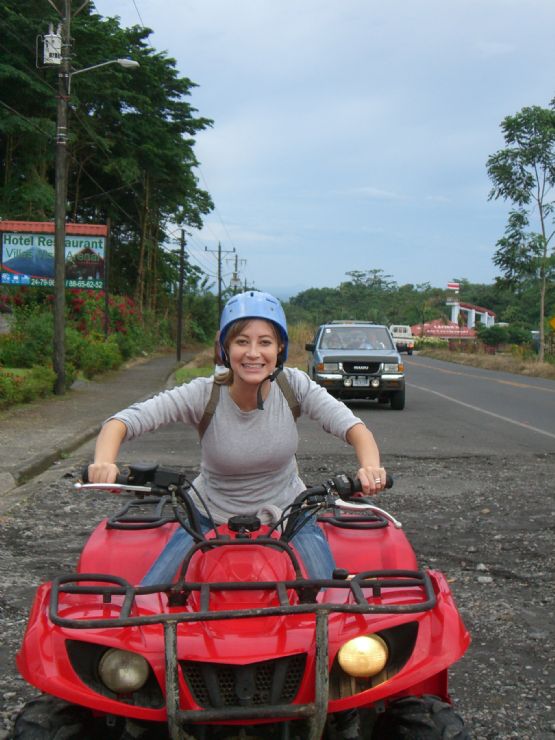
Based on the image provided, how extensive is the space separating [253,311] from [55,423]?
1182 cm

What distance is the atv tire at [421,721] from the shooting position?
2.44 metres

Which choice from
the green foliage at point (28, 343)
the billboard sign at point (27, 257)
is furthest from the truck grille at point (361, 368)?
the billboard sign at point (27, 257)

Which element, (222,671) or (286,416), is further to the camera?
(286,416)

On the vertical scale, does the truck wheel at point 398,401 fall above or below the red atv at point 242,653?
below

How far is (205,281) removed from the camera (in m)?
80.7

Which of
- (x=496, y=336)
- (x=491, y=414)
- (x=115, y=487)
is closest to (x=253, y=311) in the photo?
(x=115, y=487)

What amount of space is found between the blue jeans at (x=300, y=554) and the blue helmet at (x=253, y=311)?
704 mm

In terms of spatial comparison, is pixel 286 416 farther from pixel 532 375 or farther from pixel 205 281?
pixel 205 281

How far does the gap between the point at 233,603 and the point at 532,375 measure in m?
35.1

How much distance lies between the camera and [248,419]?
3361 millimetres

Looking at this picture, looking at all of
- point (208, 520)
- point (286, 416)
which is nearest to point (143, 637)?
point (208, 520)

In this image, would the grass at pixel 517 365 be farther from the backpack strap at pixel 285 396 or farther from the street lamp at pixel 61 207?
the backpack strap at pixel 285 396

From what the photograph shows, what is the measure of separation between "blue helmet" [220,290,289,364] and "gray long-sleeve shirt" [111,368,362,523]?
21cm

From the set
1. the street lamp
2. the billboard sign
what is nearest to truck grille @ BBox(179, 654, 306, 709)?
the street lamp
